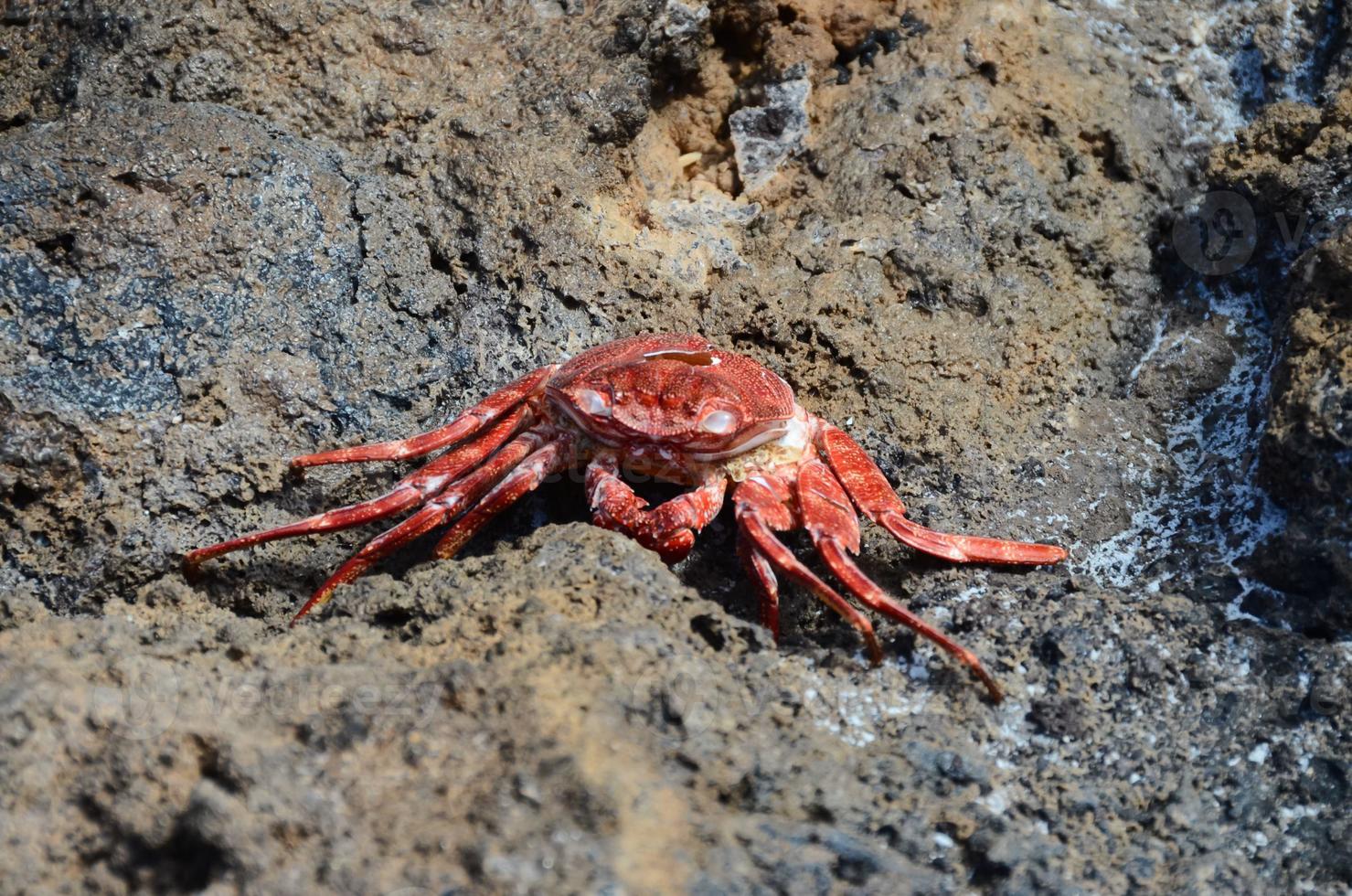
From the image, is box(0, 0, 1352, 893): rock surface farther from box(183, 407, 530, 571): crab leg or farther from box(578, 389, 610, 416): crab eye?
box(578, 389, 610, 416): crab eye

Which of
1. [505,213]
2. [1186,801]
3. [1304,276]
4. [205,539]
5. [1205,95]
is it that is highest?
[1205,95]

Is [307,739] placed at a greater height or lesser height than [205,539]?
greater

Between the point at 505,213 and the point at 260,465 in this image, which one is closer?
the point at 260,465

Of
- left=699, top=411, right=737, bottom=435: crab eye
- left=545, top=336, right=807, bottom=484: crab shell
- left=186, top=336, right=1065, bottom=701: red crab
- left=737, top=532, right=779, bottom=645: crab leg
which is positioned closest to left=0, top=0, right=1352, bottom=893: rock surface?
left=737, top=532, right=779, bottom=645: crab leg

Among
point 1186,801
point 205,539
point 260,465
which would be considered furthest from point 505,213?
point 1186,801

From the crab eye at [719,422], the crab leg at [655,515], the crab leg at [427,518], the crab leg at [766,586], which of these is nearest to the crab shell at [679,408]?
the crab eye at [719,422]

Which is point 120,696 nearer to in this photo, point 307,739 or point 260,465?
point 307,739
